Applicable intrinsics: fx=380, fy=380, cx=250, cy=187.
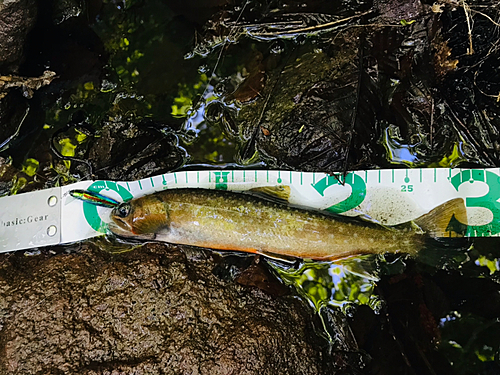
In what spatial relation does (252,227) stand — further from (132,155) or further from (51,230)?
(51,230)

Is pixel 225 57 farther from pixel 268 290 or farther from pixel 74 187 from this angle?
pixel 268 290

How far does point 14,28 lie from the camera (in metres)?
3.78

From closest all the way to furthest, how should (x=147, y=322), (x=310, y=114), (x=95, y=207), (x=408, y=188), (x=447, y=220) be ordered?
1. (x=147, y=322)
2. (x=447, y=220)
3. (x=408, y=188)
4. (x=310, y=114)
5. (x=95, y=207)

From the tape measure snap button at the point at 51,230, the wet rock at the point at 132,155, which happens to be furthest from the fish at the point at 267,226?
the tape measure snap button at the point at 51,230

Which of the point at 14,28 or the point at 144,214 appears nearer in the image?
the point at 144,214

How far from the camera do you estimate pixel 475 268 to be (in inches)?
142

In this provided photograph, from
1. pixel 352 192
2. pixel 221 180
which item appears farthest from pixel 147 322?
pixel 352 192

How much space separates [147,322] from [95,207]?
1.29 metres

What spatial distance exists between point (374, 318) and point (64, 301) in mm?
2847

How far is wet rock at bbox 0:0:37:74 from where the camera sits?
3.71 metres

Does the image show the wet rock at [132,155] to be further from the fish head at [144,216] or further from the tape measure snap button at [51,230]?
the tape measure snap button at [51,230]

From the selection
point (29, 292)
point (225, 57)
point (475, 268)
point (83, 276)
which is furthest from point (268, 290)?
point (225, 57)

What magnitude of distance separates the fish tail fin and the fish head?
2419 mm

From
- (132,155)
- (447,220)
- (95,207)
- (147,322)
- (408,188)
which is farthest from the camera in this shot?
(132,155)
